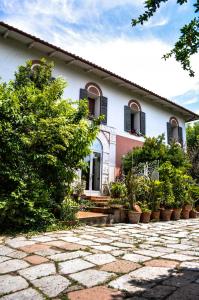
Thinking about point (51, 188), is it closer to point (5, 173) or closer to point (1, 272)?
point (5, 173)

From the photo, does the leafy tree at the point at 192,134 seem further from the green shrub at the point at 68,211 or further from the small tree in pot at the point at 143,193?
the green shrub at the point at 68,211

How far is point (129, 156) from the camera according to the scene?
47.0ft

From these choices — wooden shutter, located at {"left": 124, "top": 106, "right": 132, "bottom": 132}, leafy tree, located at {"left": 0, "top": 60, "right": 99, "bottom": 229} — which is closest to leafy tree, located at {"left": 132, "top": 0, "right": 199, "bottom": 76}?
leafy tree, located at {"left": 0, "top": 60, "right": 99, "bottom": 229}

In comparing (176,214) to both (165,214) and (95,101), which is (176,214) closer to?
(165,214)

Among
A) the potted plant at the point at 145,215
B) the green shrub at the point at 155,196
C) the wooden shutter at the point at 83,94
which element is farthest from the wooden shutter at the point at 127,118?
the potted plant at the point at 145,215

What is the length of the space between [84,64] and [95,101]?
2052 mm

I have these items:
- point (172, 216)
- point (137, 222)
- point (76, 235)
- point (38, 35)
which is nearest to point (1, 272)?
point (76, 235)

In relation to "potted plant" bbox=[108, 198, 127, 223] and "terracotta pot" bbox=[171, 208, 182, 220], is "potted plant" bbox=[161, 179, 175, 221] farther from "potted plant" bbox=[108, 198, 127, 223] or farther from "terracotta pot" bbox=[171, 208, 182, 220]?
"potted plant" bbox=[108, 198, 127, 223]

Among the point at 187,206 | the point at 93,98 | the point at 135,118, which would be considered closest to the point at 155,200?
the point at 187,206

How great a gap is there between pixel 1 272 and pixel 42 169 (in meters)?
3.90

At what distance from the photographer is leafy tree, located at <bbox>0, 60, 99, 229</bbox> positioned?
20.6 feet

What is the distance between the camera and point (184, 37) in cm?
267

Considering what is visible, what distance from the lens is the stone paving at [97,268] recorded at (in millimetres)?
2836

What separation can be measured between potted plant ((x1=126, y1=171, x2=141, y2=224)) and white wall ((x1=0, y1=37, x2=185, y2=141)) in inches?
227
